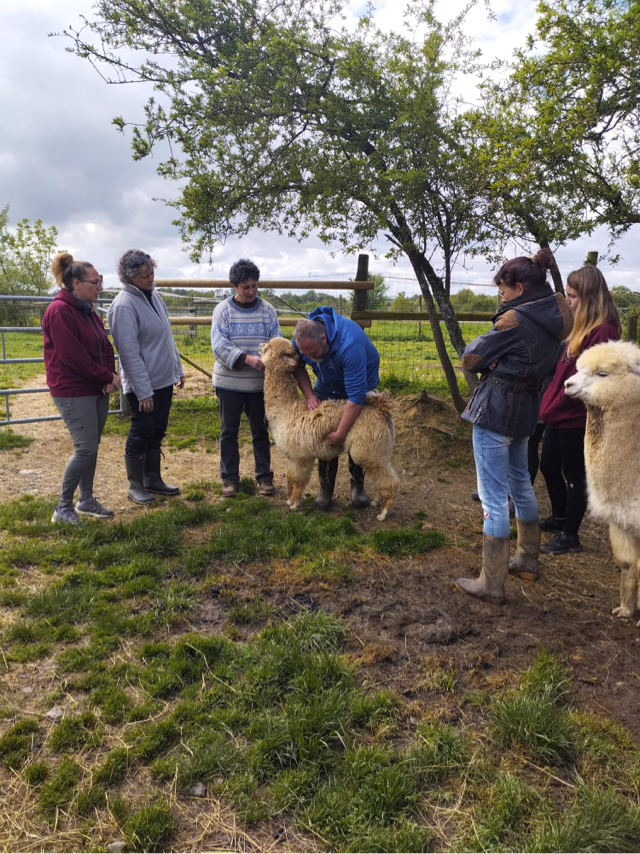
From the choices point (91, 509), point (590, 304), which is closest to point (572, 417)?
point (590, 304)

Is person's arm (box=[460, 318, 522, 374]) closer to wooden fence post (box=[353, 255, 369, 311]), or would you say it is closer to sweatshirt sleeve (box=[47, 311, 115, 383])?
sweatshirt sleeve (box=[47, 311, 115, 383])

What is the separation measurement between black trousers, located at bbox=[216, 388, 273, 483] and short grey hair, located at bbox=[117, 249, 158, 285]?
141 cm

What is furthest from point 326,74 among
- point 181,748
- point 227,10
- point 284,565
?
point 181,748

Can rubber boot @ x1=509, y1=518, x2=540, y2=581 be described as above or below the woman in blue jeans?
below

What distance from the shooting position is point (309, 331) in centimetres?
445

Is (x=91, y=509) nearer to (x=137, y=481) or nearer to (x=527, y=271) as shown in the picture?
(x=137, y=481)

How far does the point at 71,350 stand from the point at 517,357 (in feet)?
11.7

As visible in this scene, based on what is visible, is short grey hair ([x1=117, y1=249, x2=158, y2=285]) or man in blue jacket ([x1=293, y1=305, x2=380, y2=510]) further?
short grey hair ([x1=117, y1=249, x2=158, y2=285])

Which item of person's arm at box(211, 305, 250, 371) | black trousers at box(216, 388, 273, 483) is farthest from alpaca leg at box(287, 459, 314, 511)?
person's arm at box(211, 305, 250, 371)

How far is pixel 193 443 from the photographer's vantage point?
25.3ft

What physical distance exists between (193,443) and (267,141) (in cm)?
427

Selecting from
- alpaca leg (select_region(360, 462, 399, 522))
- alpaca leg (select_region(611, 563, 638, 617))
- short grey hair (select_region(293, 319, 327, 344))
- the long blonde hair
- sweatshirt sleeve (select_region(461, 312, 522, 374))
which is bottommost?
alpaca leg (select_region(611, 563, 638, 617))

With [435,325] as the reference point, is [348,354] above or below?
below

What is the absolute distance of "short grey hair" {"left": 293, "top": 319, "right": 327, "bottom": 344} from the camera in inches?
175
